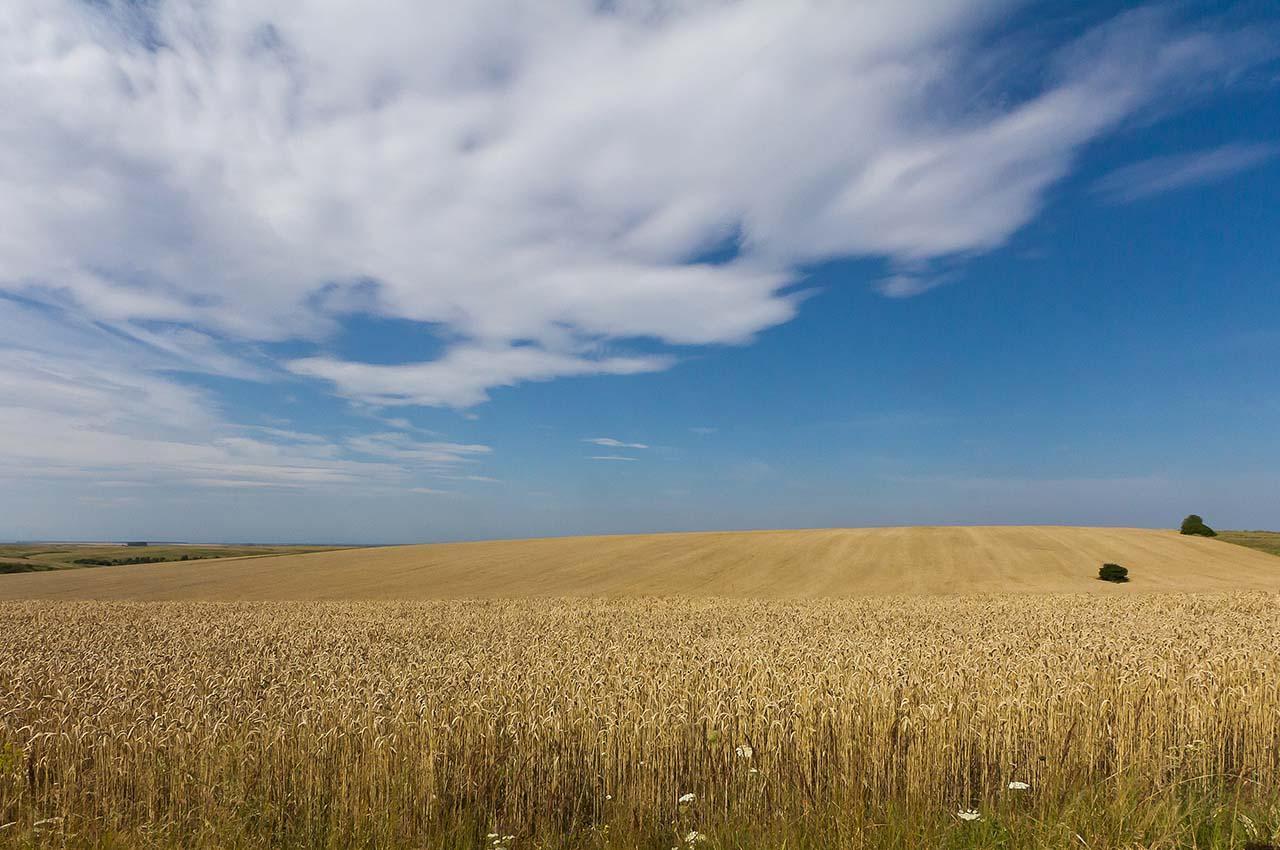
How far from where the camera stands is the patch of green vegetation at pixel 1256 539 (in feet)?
184

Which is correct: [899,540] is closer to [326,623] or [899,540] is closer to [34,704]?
[326,623]

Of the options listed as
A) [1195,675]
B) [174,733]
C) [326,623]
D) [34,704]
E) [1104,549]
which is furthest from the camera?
[1104,549]

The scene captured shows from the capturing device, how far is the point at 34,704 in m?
7.53

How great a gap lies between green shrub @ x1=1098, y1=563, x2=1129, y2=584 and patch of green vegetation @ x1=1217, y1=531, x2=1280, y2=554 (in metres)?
24.8

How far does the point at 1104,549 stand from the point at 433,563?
50463mm

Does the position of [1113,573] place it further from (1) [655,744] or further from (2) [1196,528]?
(1) [655,744]

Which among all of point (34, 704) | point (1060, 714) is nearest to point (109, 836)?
point (34, 704)

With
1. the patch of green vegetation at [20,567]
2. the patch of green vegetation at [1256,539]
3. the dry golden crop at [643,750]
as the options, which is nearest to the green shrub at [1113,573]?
the patch of green vegetation at [1256,539]

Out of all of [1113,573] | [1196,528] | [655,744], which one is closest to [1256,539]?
[1196,528]

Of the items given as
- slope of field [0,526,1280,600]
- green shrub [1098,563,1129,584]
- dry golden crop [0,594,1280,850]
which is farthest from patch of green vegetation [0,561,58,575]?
green shrub [1098,563,1129,584]

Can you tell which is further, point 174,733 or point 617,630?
point 617,630

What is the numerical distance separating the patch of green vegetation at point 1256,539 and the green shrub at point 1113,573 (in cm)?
2477

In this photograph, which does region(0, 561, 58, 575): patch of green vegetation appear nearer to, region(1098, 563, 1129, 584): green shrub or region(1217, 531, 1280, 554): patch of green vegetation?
region(1098, 563, 1129, 584): green shrub

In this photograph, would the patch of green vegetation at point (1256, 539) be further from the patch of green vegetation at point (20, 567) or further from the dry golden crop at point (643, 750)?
the patch of green vegetation at point (20, 567)
